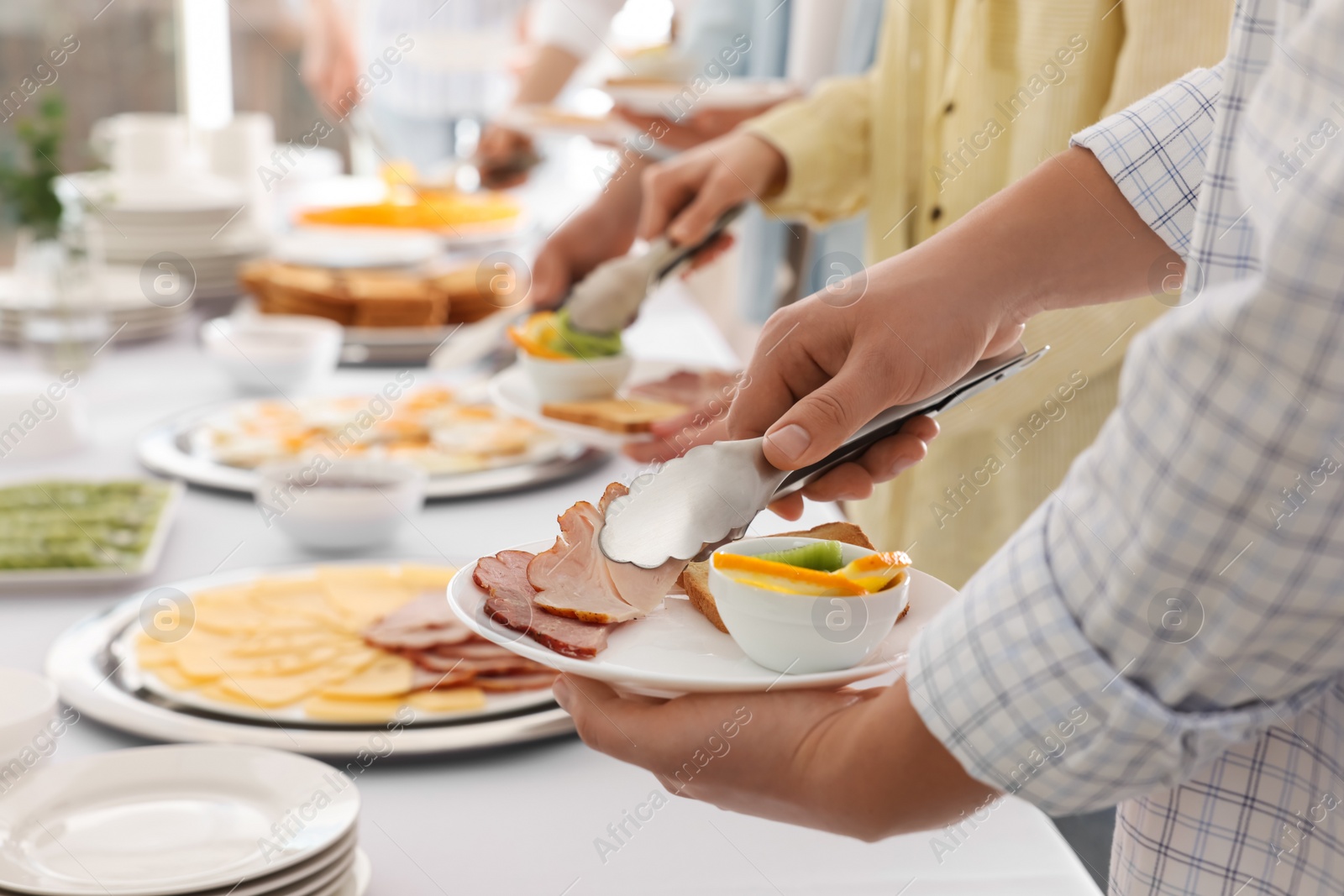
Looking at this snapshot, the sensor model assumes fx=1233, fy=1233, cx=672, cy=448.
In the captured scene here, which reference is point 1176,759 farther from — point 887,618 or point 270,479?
point 270,479

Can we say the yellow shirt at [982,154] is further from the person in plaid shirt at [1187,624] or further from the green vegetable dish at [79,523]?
the green vegetable dish at [79,523]

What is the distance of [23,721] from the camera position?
0.76 m

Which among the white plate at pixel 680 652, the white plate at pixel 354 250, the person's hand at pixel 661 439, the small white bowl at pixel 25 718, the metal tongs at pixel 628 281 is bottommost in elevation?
the white plate at pixel 354 250

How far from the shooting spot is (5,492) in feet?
4.25

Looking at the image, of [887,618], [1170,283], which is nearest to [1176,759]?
[887,618]

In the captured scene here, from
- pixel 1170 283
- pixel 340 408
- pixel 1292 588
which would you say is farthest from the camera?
pixel 340 408

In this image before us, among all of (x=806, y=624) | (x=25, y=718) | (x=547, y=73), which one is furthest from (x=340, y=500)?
(x=547, y=73)

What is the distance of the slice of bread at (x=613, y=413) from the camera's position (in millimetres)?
1354

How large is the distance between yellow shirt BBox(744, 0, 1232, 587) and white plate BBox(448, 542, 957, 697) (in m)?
0.37

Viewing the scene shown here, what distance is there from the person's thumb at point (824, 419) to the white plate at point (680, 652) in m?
0.11

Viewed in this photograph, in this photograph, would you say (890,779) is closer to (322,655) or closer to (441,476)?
(322,655)

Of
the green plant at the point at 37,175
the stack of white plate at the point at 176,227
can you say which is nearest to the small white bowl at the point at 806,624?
the green plant at the point at 37,175

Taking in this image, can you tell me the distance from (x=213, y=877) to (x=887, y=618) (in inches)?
14.8

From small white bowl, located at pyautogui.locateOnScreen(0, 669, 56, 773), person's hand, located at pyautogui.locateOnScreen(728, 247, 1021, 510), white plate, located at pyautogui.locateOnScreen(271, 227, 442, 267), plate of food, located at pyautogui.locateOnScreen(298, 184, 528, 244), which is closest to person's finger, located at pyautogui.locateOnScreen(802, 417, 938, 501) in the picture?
person's hand, located at pyautogui.locateOnScreen(728, 247, 1021, 510)
